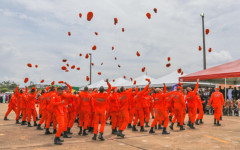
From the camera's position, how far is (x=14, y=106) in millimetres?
13109

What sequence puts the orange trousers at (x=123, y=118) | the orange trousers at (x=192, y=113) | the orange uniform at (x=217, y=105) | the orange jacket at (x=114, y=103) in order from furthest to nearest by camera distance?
the orange uniform at (x=217, y=105), the orange trousers at (x=192, y=113), the orange jacket at (x=114, y=103), the orange trousers at (x=123, y=118)

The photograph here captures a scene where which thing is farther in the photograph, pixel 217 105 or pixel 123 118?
pixel 217 105

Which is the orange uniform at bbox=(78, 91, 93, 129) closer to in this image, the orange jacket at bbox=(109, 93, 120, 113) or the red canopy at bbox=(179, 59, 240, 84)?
the orange jacket at bbox=(109, 93, 120, 113)

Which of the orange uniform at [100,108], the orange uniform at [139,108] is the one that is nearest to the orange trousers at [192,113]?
the orange uniform at [139,108]

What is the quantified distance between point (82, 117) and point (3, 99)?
36283 millimetres

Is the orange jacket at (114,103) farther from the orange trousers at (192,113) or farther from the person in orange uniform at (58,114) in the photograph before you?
the orange trousers at (192,113)

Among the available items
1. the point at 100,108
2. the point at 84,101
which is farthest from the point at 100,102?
the point at 84,101

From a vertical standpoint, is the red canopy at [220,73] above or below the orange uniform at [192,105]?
above

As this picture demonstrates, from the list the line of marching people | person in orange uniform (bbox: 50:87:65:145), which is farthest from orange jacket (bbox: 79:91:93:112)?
person in orange uniform (bbox: 50:87:65:145)

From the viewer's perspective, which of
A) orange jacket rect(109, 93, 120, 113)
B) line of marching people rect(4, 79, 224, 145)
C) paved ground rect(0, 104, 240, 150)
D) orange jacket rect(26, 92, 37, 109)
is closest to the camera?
paved ground rect(0, 104, 240, 150)

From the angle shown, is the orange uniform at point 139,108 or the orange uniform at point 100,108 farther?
the orange uniform at point 139,108

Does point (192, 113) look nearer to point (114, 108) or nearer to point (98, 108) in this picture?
point (114, 108)

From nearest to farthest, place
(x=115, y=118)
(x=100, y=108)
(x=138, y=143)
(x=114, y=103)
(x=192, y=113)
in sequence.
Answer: (x=138, y=143), (x=100, y=108), (x=114, y=103), (x=115, y=118), (x=192, y=113)

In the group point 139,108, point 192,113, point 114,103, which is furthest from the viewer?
point 192,113
